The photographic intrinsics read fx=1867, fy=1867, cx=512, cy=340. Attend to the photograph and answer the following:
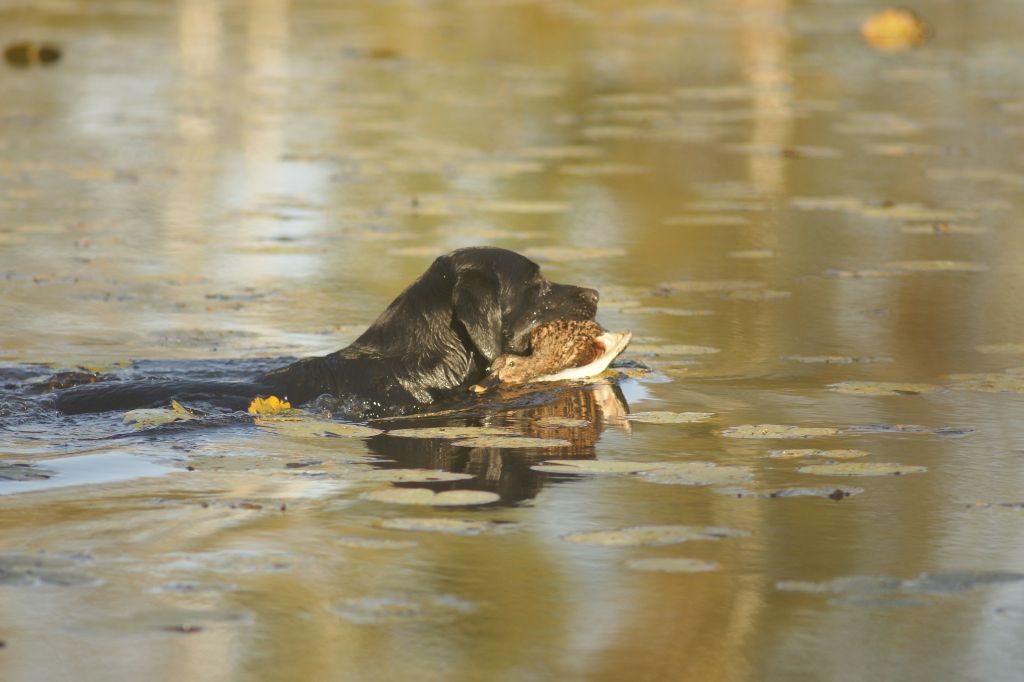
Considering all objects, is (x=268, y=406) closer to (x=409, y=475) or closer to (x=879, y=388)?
(x=409, y=475)

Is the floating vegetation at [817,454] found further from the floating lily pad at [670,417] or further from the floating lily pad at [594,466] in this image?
the floating lily pad at [670,417]

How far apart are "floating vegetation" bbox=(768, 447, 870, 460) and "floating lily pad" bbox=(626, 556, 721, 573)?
140cm

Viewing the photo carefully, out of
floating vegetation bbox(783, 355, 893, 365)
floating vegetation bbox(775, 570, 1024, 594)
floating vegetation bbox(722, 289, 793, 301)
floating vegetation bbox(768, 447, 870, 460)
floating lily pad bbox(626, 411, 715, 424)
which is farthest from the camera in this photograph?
floating vegetation bbox(722, 289, 793, 301)

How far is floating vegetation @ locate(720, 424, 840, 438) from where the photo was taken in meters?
7.24

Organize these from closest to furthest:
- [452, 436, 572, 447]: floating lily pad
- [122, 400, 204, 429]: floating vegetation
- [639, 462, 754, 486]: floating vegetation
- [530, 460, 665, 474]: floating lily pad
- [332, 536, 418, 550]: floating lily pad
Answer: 1. [332, 536, 418, 550]: floating lily pad
2. [639, 462, 754, 486]: floating vegetation
3. [530, 460, 665, 474]: floating lily pad
4. [452, 436, 572, 447]: floating lily pad
5. [122, 400, 204, 429]: floating vegetation

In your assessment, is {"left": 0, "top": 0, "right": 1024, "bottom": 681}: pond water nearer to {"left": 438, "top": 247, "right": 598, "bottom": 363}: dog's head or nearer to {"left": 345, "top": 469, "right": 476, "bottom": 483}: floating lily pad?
{"left": 345, "top": 469, "right": 476, "bottom": 483}: floating lily pad

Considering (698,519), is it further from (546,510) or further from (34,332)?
(34,332)

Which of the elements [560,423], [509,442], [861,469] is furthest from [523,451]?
[861,469]

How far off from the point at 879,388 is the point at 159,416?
10.1ft

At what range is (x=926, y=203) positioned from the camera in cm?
1335

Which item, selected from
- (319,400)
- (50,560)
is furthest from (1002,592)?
(319,400)

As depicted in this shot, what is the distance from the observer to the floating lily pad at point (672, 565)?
549 cm

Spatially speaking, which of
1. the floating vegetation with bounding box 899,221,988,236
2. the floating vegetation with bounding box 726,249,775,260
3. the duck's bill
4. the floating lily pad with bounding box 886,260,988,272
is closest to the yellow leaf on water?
the duck's bill

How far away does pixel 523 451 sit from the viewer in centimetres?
705
